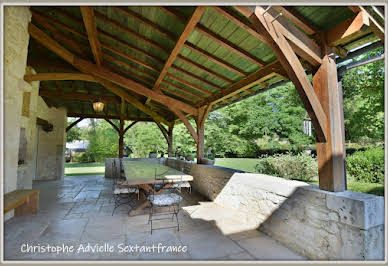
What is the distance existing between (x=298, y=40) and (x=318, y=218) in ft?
6.09

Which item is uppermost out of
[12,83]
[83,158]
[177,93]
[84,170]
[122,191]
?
[177,93]

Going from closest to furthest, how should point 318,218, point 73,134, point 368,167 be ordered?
point 318,218 < point 368,167 < point 73,134

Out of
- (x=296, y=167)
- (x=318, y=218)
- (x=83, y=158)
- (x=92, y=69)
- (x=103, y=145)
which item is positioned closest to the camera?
(x=318, y=218)

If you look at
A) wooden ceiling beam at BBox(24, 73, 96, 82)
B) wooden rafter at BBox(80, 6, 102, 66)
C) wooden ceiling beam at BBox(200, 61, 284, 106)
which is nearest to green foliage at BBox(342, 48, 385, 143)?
wooden ceiling beam at BBox(200, 61, 284, 106)

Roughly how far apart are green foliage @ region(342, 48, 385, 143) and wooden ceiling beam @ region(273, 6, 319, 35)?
4865mm

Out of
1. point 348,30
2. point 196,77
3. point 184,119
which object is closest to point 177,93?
point 184,119

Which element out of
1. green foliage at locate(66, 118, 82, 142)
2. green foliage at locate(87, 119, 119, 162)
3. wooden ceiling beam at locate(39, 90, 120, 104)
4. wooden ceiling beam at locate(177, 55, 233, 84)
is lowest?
green foliage at locate(87, 119, 119, 162)

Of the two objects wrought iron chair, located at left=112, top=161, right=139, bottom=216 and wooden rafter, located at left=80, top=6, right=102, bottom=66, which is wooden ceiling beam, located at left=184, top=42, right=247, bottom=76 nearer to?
wooden rafter, located at left=80, top=6, right=102, bottom=66

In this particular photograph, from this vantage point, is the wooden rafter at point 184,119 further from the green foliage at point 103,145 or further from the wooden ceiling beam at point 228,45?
the green foliage at point 103,145

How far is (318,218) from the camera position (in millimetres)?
1980

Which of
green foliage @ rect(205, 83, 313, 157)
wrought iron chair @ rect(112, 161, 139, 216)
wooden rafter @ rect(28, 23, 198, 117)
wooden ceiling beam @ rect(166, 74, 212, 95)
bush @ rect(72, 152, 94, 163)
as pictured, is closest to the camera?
wrought iron chair @ rect(112, 161, 139, 216)

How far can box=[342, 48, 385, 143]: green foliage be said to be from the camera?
544cm

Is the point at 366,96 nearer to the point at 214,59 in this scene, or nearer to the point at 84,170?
the point at 214,59

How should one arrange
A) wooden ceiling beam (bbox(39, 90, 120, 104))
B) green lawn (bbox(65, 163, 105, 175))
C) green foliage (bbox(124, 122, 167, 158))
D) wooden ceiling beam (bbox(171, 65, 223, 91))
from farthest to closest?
green foliage (bbox(124, 122, 167, 158)), green lawn (bbox(65, 163, 105, 175)), wooden ceiling beam (bbox(39, 90, 120, 104)), wooden ceiling beam (bbox(171, 65, 223, 91))
